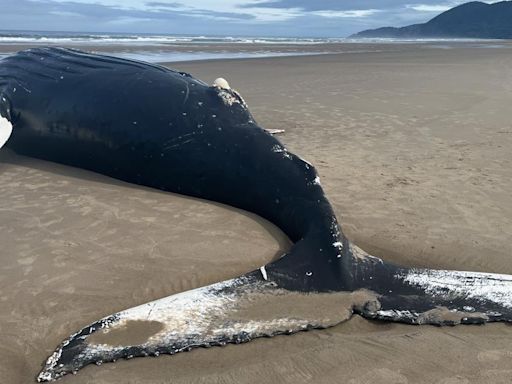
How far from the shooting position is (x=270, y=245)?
15.7 feet

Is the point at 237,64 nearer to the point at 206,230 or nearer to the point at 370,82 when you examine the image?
the point at 370,82

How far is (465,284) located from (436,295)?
242mm

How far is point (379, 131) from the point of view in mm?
9836

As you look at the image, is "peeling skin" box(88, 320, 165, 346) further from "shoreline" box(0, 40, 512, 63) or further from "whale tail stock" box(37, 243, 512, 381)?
"shoreline" box(0, 40, 512, 63)

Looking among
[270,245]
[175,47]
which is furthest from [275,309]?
[175,47]

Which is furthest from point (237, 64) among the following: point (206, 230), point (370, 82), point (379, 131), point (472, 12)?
point (472, 12)

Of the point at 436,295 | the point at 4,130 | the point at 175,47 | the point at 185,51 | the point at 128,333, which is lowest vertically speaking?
the point at 128,333

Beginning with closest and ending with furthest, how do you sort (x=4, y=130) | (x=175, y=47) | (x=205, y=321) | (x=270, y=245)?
1. (x=205, y=321)
2. (x=270, y=245)
3. (x=4, y=130)
4. (x=175, y=47)

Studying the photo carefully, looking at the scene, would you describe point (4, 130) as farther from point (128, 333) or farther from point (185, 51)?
point (185, 51)

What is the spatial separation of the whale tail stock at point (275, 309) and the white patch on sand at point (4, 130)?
4.22 metres

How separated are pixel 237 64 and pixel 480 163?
60.7 ft

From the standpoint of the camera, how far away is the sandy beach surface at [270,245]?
10.2 ft

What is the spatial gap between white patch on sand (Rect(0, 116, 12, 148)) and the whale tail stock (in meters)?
4.22

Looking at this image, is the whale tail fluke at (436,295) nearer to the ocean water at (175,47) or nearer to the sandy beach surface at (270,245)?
the sandy beach surface at (270,245)
